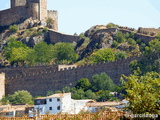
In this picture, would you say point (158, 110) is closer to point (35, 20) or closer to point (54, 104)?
point (54, 104)

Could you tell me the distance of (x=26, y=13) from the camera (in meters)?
96.6

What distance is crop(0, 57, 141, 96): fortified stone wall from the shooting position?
7031cm

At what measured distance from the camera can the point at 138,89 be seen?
78.2ft

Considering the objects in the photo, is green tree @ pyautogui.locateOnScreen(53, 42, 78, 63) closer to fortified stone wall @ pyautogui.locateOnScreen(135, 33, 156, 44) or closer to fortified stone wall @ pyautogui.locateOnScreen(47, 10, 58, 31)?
fortified stone wall @ pyautogui.locateOnScreen(135, 33, 156, 44)

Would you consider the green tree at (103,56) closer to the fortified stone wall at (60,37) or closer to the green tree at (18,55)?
the green tree at (18,55)

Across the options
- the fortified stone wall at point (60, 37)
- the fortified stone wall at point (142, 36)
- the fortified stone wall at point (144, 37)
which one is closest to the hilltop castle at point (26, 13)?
the fortified stone wall at point (60, 37)

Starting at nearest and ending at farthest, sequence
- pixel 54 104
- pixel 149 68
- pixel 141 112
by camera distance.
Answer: pixel 141 112, pixel 54 104, pixel 149 68

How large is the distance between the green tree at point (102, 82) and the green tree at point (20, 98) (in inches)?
322

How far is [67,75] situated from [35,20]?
24936mm

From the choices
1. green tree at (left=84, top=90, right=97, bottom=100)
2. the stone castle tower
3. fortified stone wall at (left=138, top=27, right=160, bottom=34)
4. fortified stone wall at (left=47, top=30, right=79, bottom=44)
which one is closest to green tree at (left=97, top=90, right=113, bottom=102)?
green tree at (left=84, top=90, right=97, bottom=100)

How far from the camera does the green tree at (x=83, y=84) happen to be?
69506 mm

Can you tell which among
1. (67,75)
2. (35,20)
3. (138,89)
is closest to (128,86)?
(138,89)

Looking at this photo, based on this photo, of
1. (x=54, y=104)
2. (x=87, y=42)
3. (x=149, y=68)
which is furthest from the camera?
(x=87, y=42)

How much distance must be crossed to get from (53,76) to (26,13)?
958 inches
